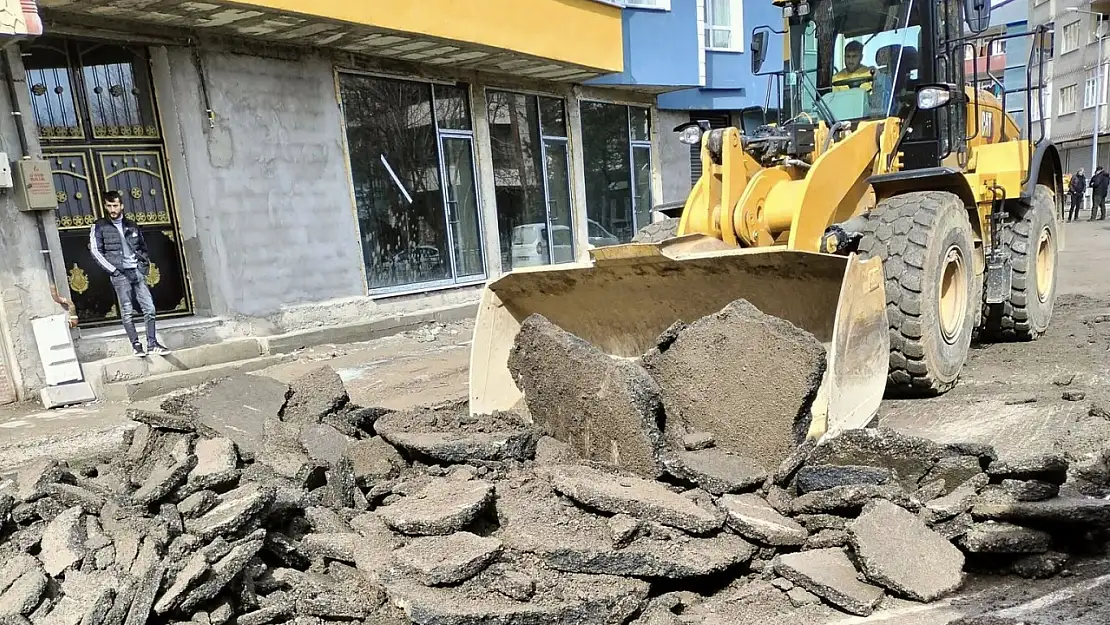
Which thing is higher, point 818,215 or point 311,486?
point 818,215

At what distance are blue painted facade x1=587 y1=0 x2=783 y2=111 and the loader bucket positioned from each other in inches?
339

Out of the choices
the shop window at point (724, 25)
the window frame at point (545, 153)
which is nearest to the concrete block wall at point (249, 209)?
the window frame at point (545, 153)

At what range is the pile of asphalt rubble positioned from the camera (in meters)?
2.85

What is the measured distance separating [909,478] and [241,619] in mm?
3036

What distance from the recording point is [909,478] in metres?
3.36

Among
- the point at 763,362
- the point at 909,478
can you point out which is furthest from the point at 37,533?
the point at 909,478

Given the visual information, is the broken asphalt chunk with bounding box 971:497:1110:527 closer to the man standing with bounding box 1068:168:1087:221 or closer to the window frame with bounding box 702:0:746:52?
the window frame with bounding box 702:0:746:52

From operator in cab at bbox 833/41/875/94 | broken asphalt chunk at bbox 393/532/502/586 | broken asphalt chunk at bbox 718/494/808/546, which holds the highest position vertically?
operator in cab at bbox 833/41/875/94

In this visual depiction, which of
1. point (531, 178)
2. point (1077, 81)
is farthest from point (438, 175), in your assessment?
point (1077, 81)

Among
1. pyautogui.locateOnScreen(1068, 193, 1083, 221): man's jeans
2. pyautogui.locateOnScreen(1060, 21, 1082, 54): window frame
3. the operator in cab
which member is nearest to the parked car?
the operator in cab

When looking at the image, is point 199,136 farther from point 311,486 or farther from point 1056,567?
point 1056,567

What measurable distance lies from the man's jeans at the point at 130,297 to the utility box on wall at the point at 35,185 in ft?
3.01

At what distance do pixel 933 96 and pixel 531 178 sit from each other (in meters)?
8.24

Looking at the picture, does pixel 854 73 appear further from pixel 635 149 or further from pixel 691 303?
pixel 635 149
